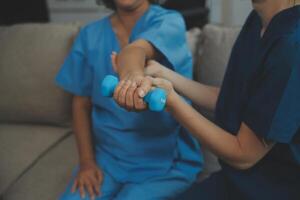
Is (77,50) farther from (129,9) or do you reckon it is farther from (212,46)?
(212,46)

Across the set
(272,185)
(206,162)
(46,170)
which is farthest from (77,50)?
(272,185)

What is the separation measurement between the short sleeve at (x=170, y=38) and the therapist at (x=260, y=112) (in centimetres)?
25

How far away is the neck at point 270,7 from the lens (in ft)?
2.57

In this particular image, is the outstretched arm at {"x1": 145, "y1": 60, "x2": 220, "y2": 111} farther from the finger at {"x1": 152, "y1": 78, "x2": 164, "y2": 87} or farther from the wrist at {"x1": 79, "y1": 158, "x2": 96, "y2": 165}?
the wrist at {"x1": 79, "y1": 158, "x2": 96, "y2": 165}

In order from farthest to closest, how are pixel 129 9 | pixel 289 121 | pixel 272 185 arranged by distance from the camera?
pixel 129 9 < pixel 272 185 < pixel 289 121

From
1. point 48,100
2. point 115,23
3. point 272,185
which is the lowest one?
point 48,100

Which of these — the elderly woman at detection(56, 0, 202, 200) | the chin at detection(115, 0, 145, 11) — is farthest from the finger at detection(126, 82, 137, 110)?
the chin at detection(115, 0, 145, 11)

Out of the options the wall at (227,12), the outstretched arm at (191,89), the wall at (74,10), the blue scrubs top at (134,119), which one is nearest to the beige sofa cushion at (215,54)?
the blue scrubs top at (134,119)

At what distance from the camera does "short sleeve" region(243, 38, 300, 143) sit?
721 mm

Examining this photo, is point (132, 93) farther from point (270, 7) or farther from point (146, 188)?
point (146, 188)

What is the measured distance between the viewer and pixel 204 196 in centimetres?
105

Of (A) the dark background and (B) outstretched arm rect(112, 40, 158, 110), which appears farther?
(A) the dark background

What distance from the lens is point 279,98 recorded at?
2.41 feet

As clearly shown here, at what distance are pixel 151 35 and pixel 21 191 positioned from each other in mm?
666
